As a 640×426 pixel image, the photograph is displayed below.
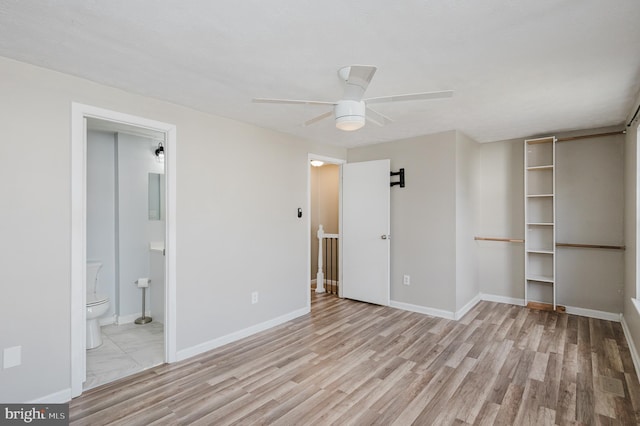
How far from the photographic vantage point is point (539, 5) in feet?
5.12

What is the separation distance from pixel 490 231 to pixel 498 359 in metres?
2.37

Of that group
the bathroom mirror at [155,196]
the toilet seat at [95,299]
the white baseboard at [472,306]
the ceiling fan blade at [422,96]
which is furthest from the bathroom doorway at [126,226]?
the white baseboard at [472,306]

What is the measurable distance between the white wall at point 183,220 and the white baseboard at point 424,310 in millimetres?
1296

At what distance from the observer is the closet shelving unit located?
4418 millimetres

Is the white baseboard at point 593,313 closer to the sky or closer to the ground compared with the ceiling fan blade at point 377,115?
closer to the ground

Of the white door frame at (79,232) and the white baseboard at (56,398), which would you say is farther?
the white door frame at (79,232)

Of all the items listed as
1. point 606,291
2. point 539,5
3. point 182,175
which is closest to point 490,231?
point 606,291

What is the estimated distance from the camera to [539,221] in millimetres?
4516

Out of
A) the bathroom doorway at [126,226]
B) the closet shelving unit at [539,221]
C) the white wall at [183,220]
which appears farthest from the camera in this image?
the closet shelving unit at [539,221]

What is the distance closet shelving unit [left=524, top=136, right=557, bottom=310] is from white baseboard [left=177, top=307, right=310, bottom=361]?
10.4 ft

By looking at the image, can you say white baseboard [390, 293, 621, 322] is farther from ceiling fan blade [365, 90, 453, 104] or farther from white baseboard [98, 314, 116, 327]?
white baseboard [98, 314, 116, 327]

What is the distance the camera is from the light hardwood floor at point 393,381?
2.17m

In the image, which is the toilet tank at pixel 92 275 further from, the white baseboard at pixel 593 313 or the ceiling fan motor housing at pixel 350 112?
the white baseboard at pixel 593 313

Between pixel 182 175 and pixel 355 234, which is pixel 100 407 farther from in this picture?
pixel 355 234
